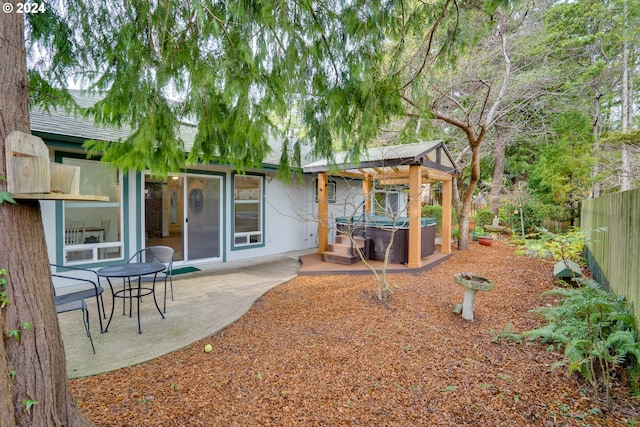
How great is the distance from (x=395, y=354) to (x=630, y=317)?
7.35ft

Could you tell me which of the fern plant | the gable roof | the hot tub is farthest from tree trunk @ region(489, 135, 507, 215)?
the fern plant

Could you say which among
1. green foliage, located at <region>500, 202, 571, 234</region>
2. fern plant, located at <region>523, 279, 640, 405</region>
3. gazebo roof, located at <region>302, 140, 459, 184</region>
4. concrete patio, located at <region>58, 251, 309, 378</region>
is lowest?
concrete patio, located at <region>58, 251, 309, 378</region>

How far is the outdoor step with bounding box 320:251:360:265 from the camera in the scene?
270 inches

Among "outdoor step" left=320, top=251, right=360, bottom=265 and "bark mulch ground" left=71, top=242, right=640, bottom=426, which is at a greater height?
"outdoor step" left=320, top=251, right=360, bottom=265

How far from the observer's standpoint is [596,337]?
2.81m

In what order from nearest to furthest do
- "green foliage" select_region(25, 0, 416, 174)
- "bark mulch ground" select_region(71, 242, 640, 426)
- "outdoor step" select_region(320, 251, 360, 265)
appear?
"bark mulch ground" select_region(71, 242, 640, 426), "green foliage" select_region(25, 0, 416, 174), "outdoor step" select_region(320, 251, 360, 265)

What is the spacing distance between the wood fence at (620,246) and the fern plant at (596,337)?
0.16 metres

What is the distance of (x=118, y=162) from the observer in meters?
3.22

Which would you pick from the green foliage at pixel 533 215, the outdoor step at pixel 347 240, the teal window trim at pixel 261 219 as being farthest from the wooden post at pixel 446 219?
the green foliage at pixel 533 215

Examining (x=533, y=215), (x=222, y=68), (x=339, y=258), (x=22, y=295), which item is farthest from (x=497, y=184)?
(x=22, y=295)

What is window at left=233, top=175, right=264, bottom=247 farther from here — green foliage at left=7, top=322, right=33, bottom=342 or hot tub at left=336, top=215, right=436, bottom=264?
green foliage at left=7, top=322, right=33, bottom=342

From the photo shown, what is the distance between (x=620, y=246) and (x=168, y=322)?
18.5 feet

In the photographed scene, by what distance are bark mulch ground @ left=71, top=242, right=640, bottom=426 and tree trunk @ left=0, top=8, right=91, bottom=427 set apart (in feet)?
2.76

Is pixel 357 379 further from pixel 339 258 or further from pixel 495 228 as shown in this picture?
pixel 495 228
